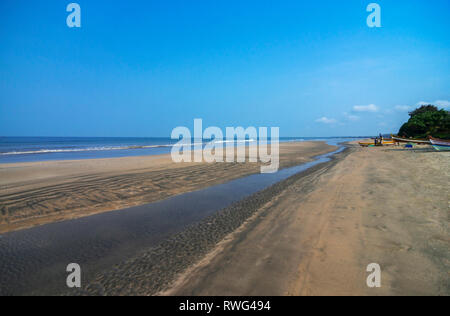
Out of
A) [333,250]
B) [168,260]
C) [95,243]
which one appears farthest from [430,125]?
[95,243]

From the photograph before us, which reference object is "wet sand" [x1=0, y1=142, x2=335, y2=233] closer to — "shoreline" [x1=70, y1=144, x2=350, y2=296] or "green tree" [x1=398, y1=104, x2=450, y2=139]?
"shoreline" [x1=70, y1=144, x2=350, y2=296]

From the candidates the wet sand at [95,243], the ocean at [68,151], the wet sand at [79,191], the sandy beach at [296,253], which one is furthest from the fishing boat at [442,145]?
the ocean at [68,151]

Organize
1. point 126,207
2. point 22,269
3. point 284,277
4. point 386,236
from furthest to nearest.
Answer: point 126,207 → point 386,236 → point 22,269 → point 284,277

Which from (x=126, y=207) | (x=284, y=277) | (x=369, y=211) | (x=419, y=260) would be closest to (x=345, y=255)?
(x=419, y=260)

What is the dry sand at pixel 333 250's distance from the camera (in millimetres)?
3064

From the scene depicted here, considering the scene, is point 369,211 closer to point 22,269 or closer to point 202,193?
point 202,193

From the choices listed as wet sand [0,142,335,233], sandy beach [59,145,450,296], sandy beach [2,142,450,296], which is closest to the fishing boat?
sandy beach [2,142,450,296]

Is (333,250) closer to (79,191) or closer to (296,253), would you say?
(296,253)

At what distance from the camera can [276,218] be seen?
5992 millimetres

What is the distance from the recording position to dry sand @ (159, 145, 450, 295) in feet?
10.1

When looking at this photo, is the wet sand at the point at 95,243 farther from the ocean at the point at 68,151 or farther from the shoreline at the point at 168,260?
the ocean at the point at 68,151

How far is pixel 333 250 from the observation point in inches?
159

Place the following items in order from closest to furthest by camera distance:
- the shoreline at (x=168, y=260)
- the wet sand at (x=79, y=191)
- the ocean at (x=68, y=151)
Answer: the shoreline at (x=168, y=260)
the wet sand at (x=79, y=191)
the ocean at (x=68, y=151)
